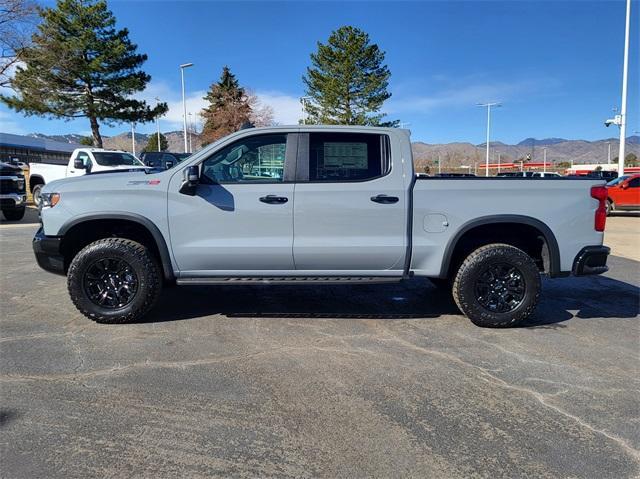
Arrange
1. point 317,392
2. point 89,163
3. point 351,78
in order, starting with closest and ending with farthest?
point 317,392 < point 89,163 < point 351,78

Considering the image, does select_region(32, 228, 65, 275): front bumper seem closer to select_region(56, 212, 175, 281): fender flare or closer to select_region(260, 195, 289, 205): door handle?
select_region(56, 212, 175, 281): fender flare

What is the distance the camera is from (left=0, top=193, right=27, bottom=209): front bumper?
43.7 ft

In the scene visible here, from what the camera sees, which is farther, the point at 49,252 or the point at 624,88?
the point at 624,88

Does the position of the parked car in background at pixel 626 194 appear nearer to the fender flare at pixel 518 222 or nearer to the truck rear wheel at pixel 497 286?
the fender flare at pixel 518 222

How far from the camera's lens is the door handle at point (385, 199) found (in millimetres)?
4703

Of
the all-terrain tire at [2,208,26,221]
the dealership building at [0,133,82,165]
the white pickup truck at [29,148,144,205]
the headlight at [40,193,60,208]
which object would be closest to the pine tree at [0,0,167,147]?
the white pickup truck at [29,148,144,205]

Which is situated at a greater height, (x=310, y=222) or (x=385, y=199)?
(x=385, y=199)

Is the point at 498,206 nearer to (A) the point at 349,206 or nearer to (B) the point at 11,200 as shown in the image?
(A) the point at 349,206

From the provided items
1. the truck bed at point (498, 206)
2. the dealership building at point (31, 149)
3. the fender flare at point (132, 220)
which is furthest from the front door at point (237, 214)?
the dealership building at point (31, 149)

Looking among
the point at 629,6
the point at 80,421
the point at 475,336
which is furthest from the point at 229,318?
the point at 629,6

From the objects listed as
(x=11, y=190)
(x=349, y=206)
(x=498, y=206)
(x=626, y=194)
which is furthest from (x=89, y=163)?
(x=626, y=194)

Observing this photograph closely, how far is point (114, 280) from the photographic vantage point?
4.84 meters

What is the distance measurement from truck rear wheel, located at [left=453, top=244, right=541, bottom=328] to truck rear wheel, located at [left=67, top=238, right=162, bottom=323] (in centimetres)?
310

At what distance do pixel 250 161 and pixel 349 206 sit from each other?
109cm
